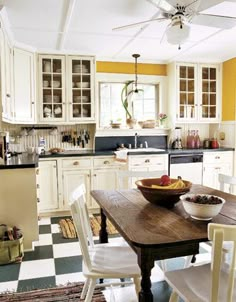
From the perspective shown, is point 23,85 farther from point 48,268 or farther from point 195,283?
point 195,283

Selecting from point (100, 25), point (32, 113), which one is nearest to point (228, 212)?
point (100, 25)

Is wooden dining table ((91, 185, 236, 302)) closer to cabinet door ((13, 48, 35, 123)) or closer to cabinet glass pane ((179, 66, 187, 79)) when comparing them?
cabinet door ((13, 48, 35, 123))

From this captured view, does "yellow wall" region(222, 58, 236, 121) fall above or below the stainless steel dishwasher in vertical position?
above

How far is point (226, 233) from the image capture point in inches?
42.9

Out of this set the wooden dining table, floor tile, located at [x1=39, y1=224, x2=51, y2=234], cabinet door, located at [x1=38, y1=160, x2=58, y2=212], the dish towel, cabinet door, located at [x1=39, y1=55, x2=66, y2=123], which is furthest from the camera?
cabinet door, located at [x1=39, y1=55, x2=66, y2=123]

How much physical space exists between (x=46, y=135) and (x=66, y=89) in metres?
0.77

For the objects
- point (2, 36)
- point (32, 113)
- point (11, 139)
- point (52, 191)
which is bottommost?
point (52, 191)

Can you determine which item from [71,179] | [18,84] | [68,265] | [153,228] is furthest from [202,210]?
[18,84]

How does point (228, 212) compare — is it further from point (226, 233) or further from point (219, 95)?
point (219, 95)

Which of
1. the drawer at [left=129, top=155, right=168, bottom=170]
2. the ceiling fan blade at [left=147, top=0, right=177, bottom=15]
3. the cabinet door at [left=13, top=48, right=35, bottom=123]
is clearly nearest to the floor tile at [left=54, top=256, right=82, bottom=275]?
the drawer at [left=129, top=155, right=168, bottom=170]

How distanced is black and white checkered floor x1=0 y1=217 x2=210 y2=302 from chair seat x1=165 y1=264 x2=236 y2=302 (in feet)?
1.92

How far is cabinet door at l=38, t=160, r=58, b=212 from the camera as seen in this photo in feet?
12.6

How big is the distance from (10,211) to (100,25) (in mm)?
2133

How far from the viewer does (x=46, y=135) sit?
436 cm
